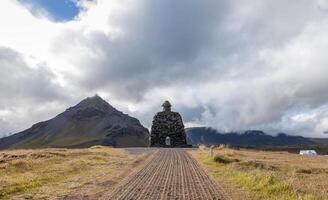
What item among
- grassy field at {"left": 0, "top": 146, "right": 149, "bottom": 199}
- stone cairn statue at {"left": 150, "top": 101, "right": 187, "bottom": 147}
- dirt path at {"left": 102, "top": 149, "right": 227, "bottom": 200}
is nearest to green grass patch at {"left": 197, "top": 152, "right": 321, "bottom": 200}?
dirt path at {"left": 102, "top": 149, "right": 227, "bottom": 200}

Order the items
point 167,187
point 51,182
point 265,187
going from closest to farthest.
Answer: point 265,187 < point 167,187 < point 51,182

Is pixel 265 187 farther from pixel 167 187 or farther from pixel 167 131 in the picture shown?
pixel 167 131

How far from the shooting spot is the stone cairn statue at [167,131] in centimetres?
10038

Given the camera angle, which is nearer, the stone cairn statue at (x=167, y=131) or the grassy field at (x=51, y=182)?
the grassy field at (x=51, y=182)

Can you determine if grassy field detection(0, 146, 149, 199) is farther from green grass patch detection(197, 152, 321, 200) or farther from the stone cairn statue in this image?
→ the stone cairn statue

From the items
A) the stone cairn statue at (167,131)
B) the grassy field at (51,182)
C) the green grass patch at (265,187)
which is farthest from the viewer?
the stone cairn statue at (167,131)

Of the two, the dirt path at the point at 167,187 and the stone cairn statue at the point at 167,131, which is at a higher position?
the stone cairn statue at the point at 167,131

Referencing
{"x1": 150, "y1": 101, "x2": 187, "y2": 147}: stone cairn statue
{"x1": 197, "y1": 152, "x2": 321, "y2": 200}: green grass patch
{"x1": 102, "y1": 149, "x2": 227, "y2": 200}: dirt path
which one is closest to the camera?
{"x1": 197, "y1": 152, "x2": 321, "y2": 200}: green grass patch

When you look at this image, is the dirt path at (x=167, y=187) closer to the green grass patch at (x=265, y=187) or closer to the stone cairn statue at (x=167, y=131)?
the green grass patch at (x=265, y=187)

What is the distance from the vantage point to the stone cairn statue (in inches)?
3952

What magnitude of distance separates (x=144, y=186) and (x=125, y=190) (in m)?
1.79

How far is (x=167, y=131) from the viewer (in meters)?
101

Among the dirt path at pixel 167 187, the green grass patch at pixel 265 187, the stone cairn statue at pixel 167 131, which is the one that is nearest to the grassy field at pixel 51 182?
the dirt path at pixel 167 187

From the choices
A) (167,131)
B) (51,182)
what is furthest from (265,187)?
(167,131)
